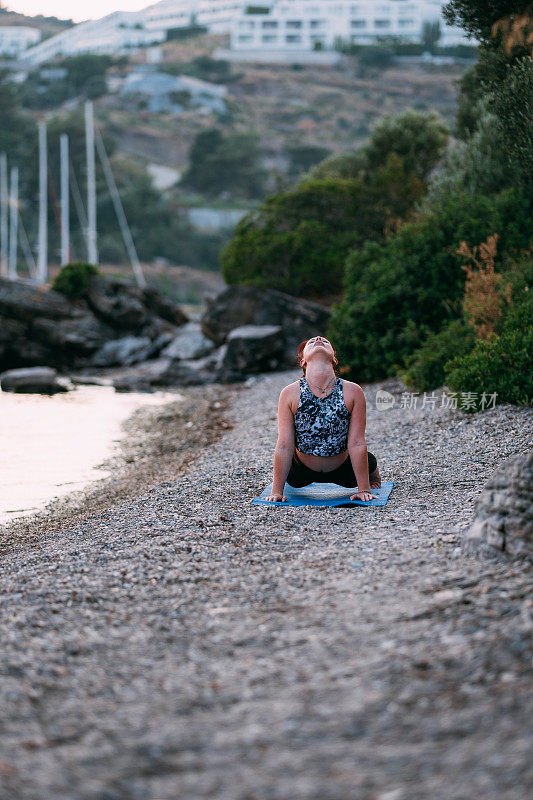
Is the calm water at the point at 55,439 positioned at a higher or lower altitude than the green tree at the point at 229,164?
lower

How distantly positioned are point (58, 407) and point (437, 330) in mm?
8564

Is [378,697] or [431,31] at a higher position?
[431,31]

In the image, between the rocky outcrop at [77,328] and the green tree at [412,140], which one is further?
the rocky outcrop at [77,328]

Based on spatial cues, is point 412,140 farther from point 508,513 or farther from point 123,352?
point 508,513

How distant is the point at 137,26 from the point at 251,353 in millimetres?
157305

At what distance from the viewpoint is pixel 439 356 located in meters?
12.5

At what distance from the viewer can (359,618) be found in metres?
4.05

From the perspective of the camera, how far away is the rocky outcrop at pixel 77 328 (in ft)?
86.6

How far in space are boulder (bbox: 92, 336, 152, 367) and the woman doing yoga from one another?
19635 mm

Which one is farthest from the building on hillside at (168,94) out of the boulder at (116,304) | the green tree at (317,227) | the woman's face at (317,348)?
the woman's face at (317,348)

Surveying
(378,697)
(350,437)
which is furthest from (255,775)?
(350,437)

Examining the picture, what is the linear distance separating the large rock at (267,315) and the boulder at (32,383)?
4.86 m

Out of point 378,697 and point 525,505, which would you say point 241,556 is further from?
point 378,697

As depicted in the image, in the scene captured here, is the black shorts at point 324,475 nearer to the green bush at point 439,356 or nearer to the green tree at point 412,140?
the green bush at point 439,356
